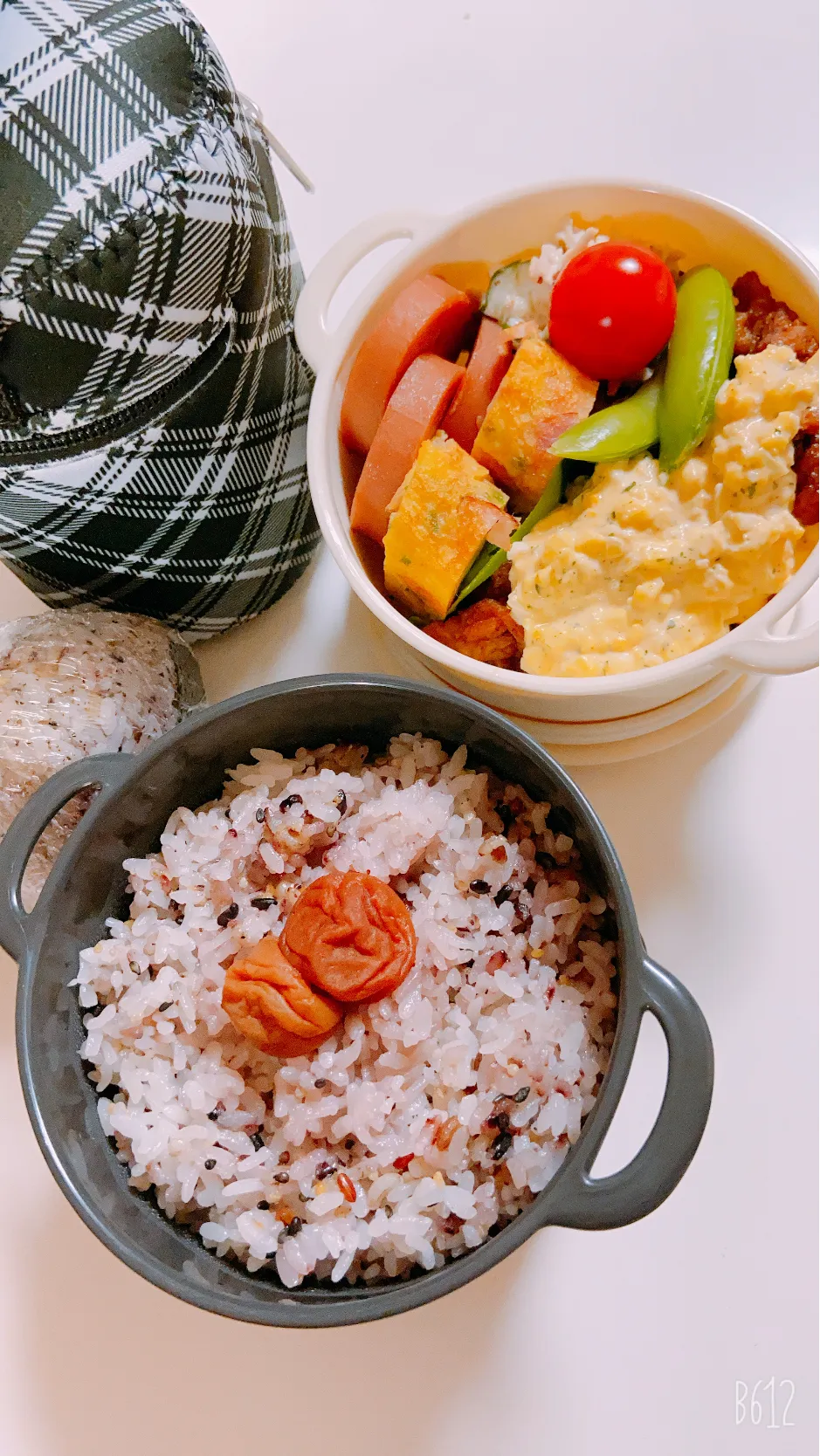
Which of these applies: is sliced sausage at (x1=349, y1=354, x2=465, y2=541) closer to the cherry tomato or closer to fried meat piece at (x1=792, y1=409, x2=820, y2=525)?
the cherry tomato

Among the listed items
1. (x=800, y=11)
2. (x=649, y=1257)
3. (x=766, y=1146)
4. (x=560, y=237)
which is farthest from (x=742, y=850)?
(x=800, y=11)

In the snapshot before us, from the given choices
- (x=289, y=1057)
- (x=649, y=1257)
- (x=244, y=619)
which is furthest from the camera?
(x=244, y=619)

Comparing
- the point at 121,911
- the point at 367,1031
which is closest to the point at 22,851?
the point at 121,911

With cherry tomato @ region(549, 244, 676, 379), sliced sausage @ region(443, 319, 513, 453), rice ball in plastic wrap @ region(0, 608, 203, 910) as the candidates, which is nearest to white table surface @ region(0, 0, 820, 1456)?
rice ball in plastic wrap @ region(0, 608, 203, 910)

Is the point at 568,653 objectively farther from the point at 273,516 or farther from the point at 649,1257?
the point at 649,1257

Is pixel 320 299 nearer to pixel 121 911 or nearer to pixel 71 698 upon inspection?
pixel 71 698

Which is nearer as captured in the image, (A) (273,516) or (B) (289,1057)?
(B) (289,1057)
